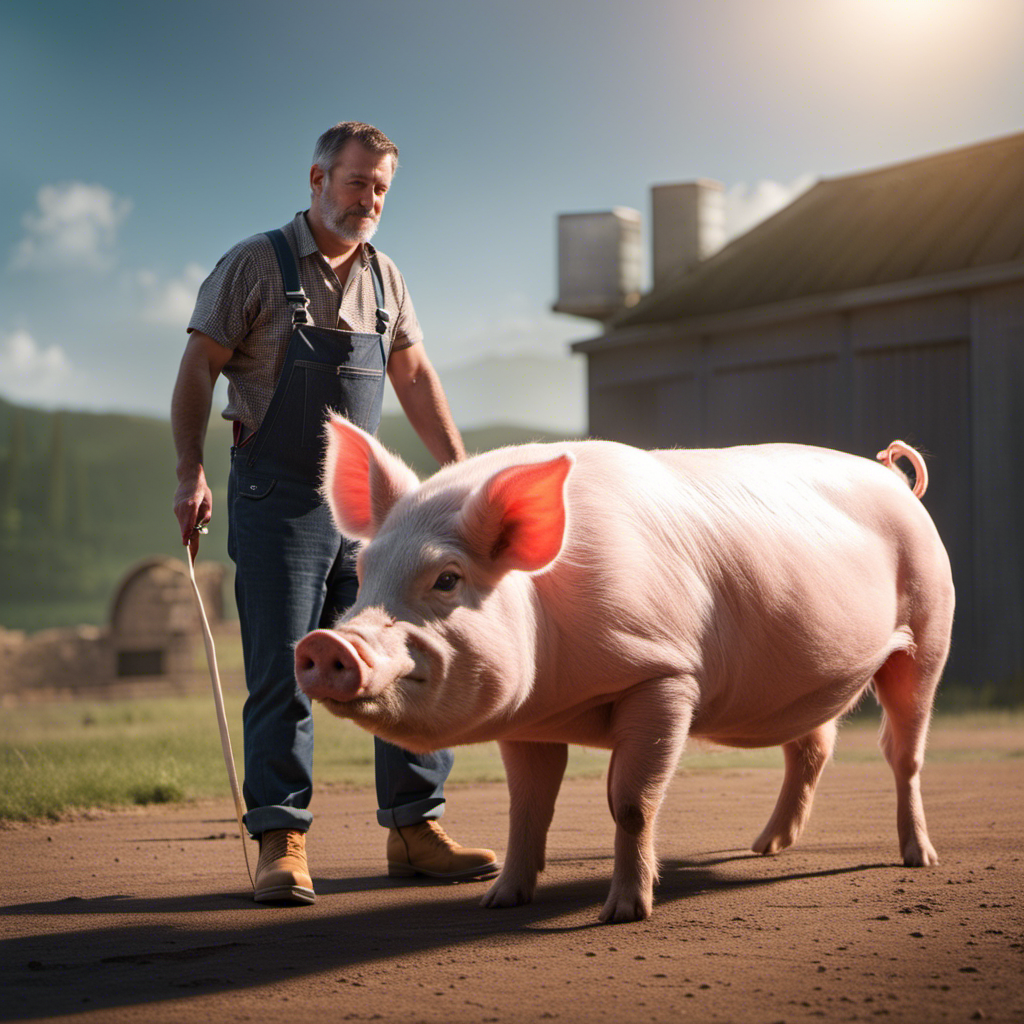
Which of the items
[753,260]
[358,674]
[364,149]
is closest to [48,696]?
[753,260]

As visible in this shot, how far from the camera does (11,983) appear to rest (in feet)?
8.60

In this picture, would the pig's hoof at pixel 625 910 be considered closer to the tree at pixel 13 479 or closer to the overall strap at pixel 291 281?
the overall strap at pixel 291 281

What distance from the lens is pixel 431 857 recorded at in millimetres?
3887

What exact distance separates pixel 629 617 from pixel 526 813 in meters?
0.69

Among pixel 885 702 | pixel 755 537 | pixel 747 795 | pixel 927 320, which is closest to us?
pixel 755 537

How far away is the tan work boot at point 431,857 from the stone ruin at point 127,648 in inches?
475

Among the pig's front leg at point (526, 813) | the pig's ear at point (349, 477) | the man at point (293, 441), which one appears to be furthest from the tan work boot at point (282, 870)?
the pig's ear at point (349, 477)

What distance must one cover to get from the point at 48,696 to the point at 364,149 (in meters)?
12.9

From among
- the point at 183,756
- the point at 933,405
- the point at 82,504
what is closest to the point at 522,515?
the point at 183,756

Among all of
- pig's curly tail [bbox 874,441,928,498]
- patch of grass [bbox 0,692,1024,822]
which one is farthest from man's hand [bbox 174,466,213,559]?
pig's curly tail [bbox 874,441,928,498]

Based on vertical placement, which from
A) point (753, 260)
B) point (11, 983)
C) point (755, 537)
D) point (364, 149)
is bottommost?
point (11, 983)

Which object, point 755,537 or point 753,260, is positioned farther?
point 753,260

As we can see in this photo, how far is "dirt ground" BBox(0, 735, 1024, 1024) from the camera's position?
2.43 meters

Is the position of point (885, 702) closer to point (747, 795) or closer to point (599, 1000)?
point (747, 795)
